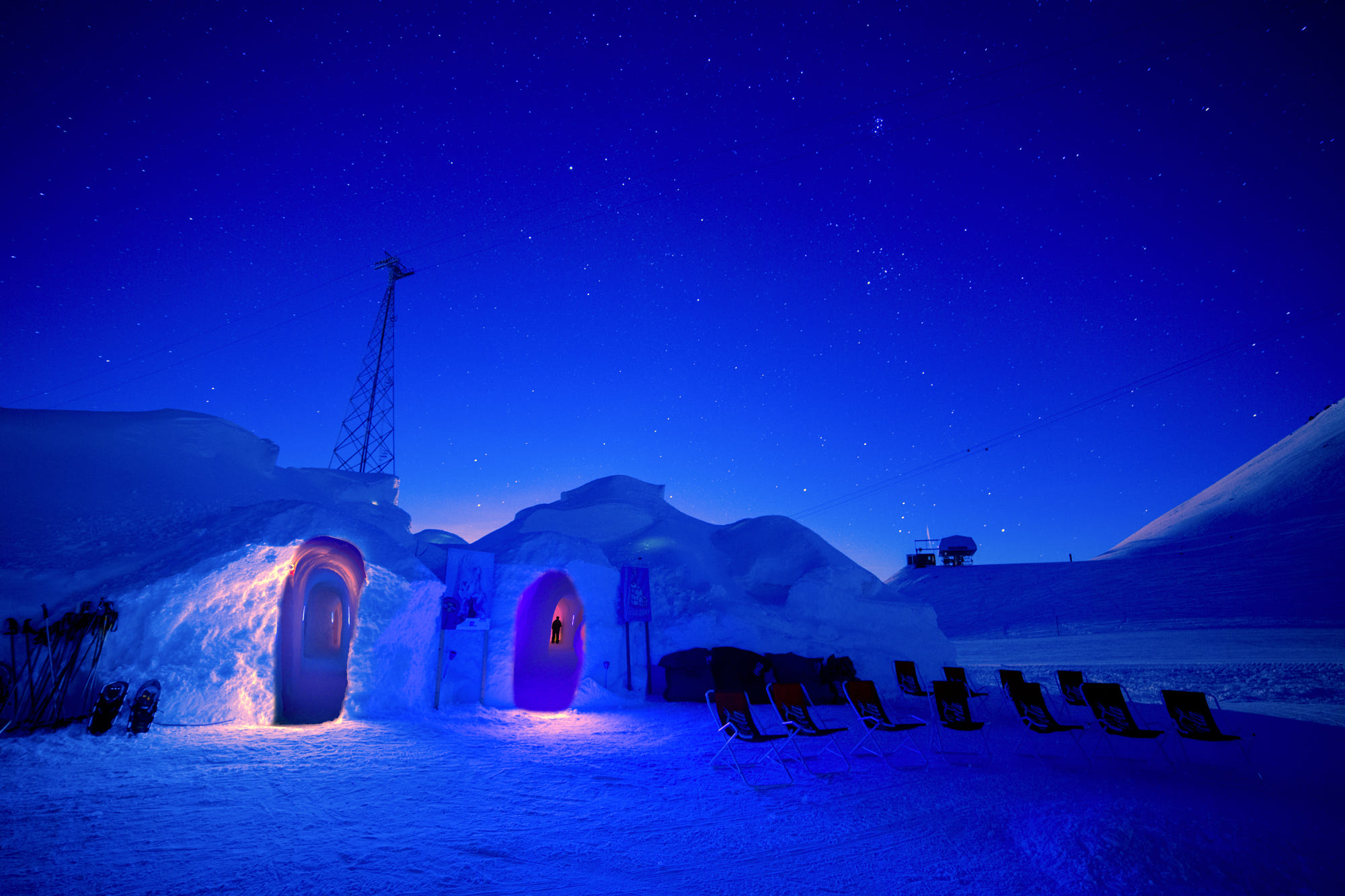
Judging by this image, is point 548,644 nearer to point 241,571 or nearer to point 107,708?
point 241,571

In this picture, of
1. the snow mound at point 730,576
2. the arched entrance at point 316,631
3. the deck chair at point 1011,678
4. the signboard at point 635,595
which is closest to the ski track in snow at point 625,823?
the deck chair at point 1011,678

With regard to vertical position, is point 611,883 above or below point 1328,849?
above

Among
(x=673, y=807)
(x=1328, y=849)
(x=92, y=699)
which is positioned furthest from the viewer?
(x=92, y=699)

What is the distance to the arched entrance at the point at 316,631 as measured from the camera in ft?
36.8

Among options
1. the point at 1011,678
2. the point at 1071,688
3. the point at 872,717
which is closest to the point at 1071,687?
the point at 1071,688

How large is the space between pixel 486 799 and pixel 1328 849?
744cm

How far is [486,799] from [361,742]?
13.7 ft

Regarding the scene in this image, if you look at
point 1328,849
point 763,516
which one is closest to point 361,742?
point 1328,849

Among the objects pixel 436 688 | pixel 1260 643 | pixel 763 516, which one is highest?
pixel 763 516

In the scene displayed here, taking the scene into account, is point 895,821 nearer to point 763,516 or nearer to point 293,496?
point 293,496

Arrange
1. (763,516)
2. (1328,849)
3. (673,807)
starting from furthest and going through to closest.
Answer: (763,516)
(673,807)
(1328,849)

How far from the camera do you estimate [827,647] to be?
649 inches

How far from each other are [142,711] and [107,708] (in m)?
0.41

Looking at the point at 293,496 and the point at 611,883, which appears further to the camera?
the point at 293,496
